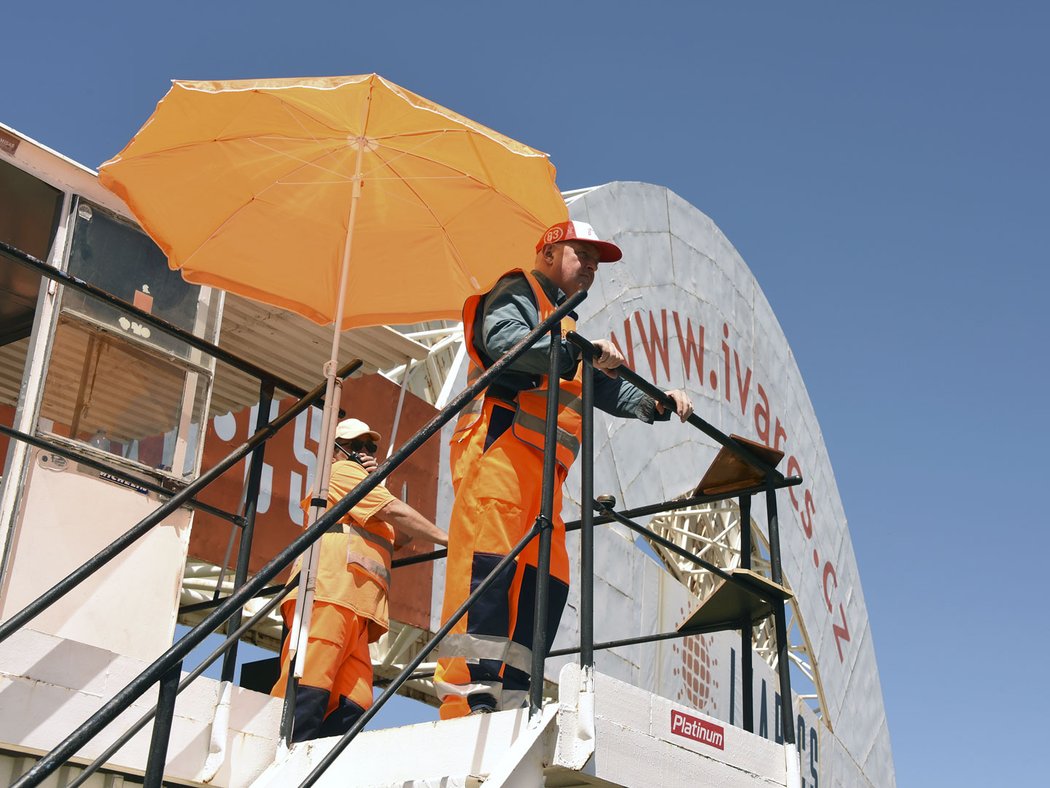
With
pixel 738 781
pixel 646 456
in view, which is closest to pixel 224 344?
pixel 738 781

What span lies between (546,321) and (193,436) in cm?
256

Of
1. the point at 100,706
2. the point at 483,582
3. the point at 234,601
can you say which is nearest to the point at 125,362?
the point at 100,706

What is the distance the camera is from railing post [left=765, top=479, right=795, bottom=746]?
4188mm

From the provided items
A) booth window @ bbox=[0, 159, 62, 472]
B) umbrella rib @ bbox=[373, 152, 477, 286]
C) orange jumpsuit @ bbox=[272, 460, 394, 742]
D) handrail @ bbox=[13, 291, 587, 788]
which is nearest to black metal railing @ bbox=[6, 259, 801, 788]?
handrail @ bbox=[13, 291, 587, 788]

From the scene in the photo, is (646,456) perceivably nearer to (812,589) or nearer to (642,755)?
(812,589)

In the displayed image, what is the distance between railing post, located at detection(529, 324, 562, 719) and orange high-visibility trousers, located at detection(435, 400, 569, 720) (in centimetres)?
24

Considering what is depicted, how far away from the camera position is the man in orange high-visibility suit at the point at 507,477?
388cm

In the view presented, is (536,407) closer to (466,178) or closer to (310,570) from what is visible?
(310,570)

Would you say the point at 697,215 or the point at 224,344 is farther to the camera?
the point at 697,215

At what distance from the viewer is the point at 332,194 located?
5.60 metres

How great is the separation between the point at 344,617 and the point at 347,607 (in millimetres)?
44

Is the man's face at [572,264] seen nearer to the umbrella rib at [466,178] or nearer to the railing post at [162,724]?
the umbrella rib at [466,178]

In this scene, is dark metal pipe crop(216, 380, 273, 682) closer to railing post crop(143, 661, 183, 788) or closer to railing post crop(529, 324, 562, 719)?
railing post crop(529, 324, 562, 719)

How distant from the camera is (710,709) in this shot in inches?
476
